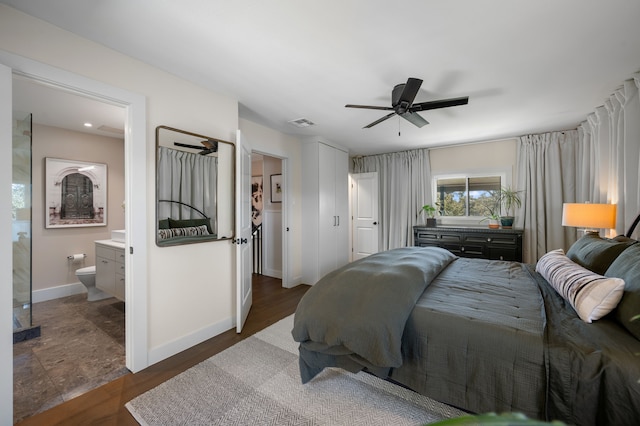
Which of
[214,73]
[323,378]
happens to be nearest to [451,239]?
[323,378]

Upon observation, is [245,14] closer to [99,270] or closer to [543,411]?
[543,411]

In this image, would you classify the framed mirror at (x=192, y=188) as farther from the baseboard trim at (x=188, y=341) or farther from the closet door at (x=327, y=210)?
the closet door at (x=327, y=210)

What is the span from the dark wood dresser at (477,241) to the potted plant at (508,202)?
0.26 m

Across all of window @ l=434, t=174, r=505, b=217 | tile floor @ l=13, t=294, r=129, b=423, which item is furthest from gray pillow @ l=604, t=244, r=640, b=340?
window @ l=434, t=174, r=505, b=217

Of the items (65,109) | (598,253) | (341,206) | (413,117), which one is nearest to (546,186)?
(598,253)

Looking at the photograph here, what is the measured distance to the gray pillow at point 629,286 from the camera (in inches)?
49.2

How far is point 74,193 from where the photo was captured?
383 centimetres

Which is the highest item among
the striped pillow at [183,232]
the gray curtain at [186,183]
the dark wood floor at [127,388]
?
the gray curtain at [186,183]

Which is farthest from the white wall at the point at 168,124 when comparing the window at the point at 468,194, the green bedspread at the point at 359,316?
the window at the point at 468,194

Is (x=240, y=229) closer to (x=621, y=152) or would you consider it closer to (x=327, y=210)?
(x=327, y=210)

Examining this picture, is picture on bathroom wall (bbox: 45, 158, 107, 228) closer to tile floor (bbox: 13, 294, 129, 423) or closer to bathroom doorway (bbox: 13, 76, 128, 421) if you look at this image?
bathroom doorway (bbox: 13, 76, 128, 421)

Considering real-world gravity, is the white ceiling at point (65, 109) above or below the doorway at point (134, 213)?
above

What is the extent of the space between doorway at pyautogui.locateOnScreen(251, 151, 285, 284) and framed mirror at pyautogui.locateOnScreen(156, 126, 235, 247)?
2001 millimetres

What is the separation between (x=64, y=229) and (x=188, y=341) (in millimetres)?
2808
